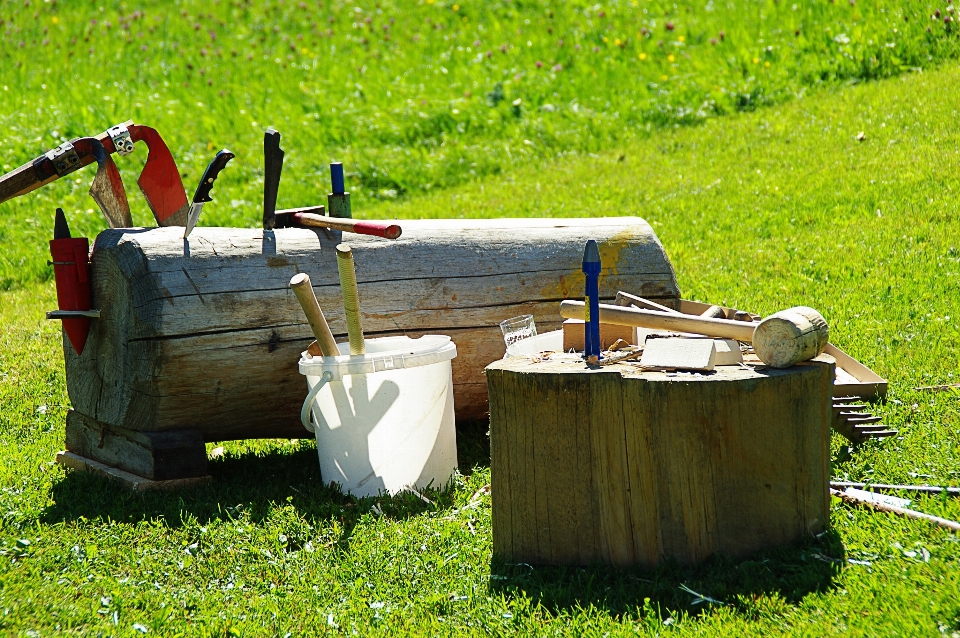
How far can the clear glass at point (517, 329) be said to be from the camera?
408 centimetres

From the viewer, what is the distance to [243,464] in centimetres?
434

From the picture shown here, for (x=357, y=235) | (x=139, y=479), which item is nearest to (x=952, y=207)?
(x=357, y=235)

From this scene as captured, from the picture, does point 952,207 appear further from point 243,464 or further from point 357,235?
point 243,464

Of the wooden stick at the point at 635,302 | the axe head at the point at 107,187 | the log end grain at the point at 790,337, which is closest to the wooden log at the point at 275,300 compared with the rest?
the axe head at the point at 107,187

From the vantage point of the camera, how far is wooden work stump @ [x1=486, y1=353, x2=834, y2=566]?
2.88 meters

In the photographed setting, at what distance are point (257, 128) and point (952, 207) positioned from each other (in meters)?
6.86

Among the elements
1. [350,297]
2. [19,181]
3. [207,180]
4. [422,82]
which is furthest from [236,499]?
[422,82]

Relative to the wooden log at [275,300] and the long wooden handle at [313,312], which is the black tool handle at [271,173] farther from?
the long wooden handle at [313,312]

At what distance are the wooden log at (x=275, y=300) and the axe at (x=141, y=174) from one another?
42 centimetres

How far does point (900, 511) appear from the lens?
3.08m

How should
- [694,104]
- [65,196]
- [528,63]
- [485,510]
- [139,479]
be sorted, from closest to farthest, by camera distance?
1. [485,510]
2. [139,479]
3. [65,196]
4. [694,104]
5. [528,63]

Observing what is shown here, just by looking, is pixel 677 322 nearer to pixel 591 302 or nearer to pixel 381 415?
pixel 591 302

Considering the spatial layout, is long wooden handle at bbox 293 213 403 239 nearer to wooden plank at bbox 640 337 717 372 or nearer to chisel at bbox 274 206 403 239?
chisel at bbox 274 206 403 239

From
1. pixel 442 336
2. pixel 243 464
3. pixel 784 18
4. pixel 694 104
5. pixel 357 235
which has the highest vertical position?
pixel 784 18
